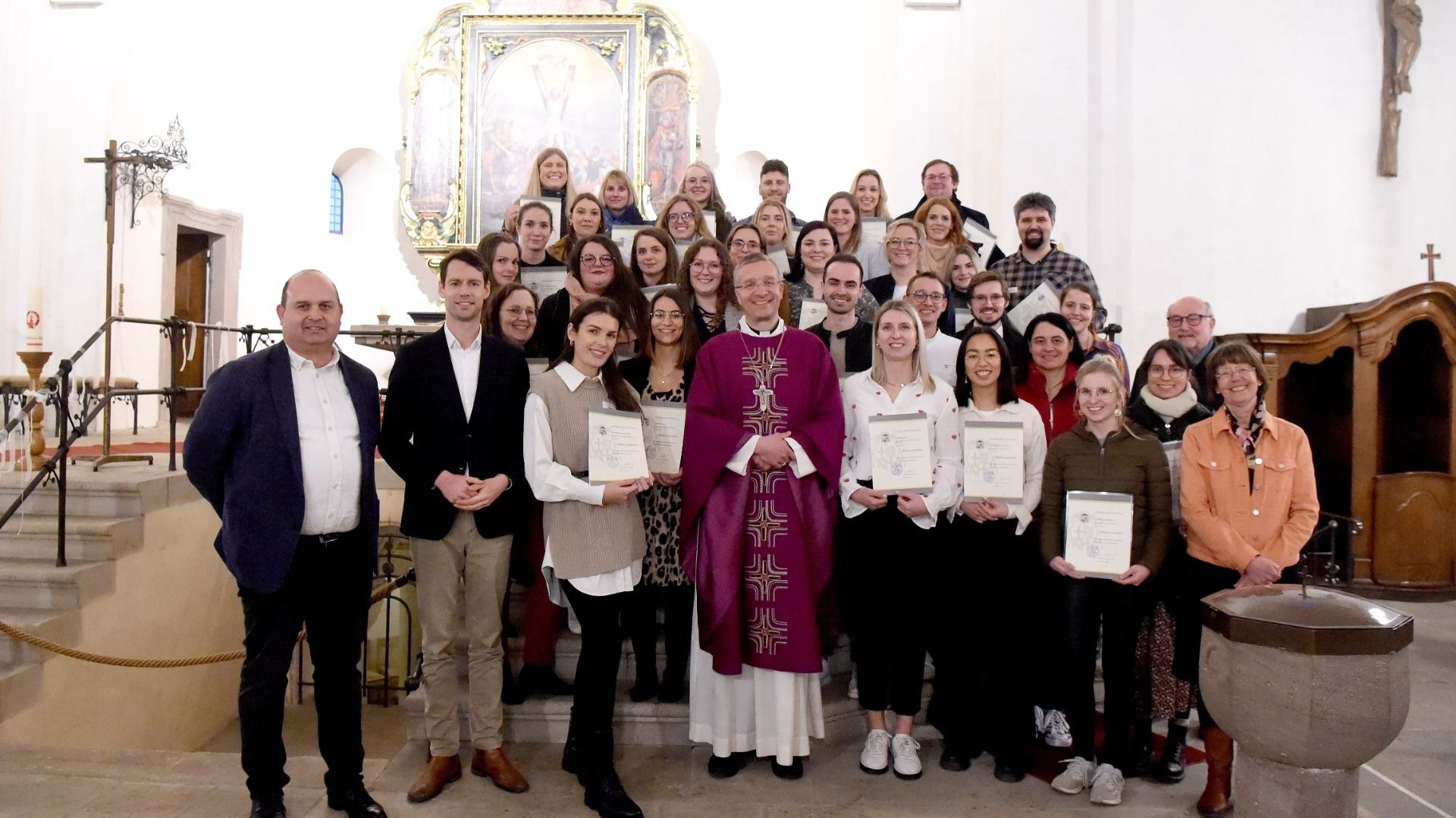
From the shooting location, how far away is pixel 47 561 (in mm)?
5180

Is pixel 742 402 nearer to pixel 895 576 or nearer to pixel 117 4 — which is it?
pixel 895 576

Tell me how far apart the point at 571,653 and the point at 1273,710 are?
8.80 feet

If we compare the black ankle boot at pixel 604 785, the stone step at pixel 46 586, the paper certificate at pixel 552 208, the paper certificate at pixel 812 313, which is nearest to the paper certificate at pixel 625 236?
the paper certificate at pixel 552 208

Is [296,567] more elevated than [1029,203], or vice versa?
[1029,203]

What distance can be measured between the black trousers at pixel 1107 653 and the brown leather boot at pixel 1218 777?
0.27m

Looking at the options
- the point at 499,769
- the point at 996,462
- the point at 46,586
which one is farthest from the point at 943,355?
the point at 46,586

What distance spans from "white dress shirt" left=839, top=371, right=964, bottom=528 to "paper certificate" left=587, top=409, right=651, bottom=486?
0.81 metres

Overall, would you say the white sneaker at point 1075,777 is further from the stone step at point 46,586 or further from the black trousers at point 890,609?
the stone step at point 46,586

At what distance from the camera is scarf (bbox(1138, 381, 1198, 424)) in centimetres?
347

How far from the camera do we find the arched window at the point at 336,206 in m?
10.6

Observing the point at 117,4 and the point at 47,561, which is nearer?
the point at 47,561

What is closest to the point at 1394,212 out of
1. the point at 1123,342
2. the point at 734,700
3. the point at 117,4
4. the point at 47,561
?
the point at 1123,342

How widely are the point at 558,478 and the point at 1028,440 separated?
1760 mm

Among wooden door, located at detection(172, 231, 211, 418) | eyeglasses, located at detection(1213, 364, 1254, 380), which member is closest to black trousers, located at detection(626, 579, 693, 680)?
eyeglasses, located at detection(1213, 364, 1254, 380)
